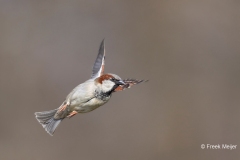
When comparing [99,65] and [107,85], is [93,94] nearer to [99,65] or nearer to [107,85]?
[107,85]

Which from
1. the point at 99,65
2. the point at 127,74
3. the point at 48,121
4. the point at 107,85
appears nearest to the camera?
the point at 107,85

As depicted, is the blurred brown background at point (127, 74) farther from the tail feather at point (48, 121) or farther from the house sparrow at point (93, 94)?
the house sparrow at point (93, 94)

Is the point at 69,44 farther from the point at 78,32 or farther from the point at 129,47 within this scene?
the point at 129,47

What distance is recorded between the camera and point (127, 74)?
12.0ft

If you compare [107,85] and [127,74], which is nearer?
[107,85]

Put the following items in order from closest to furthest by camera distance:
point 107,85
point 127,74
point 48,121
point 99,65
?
1. point 107,85
2. point 48,121
3. point 99,65
4. point 127,74

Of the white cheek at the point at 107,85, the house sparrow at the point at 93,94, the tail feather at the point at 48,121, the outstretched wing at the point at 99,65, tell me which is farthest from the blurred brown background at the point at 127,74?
the white cheek at the point at 107,85

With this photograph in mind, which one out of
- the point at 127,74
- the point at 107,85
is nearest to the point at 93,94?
the point at 107,85

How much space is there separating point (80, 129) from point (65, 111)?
1.83m

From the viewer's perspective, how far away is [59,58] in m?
3.73

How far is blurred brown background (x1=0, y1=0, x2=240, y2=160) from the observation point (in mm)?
3404

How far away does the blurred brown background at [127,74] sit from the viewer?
3.40 meters

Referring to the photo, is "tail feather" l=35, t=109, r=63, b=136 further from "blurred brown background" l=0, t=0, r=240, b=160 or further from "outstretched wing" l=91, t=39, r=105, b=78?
"blurred brown background" l=0, t=0, r=240, b=160

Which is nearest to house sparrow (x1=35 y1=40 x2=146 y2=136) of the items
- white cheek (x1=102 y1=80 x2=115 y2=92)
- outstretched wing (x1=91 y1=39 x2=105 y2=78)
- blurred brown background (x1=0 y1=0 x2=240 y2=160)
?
white cheek (x1=102 y1=80 x2=115 y2=92)
